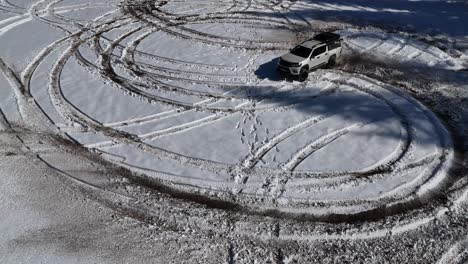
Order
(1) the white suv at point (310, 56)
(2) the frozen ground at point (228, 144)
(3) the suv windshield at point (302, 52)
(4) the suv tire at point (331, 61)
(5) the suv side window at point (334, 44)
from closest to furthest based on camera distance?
(2) the frozen ground at point (228, 144) < (1) the white suv at point (310, 56) < (3) the suv windshield at point (302, 52) < (5) the suv side window at point (334, 44) < (4) the suv tire at point (331, 61)

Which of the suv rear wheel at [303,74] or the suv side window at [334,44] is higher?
the suv side window at [334,44]

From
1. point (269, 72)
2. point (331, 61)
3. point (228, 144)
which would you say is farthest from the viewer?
point (331, 61)

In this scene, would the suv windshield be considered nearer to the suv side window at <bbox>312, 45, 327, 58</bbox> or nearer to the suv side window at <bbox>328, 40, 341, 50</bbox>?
the suv side window at <bbox>312, 45, 327, 58</bbox>

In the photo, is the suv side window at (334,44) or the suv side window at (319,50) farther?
the suv side window at (334,44)

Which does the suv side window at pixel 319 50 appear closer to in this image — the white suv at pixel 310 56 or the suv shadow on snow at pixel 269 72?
the white suv at pixel 310 56

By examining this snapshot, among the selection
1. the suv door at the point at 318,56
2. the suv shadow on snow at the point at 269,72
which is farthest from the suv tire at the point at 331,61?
the suv shadow on snow at the point at 269,72

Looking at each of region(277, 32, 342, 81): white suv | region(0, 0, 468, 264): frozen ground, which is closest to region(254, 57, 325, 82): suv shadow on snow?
region(0, 0, 468, 264): frozen ground

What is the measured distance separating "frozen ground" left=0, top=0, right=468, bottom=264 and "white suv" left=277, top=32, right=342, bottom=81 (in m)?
0.69

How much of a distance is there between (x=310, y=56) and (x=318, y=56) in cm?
63

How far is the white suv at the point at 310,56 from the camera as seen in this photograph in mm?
23516

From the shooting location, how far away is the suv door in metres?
24.1

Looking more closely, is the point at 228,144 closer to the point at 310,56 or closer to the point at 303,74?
the point at 303,74

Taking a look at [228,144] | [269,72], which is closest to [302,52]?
[269,72]

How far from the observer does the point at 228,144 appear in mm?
19547
